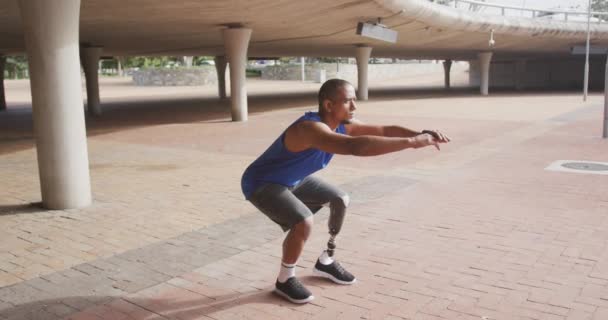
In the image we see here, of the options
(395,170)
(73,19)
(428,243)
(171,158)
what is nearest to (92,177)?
(171,158)

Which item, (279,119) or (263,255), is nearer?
(263,255)

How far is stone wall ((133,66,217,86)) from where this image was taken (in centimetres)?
5047

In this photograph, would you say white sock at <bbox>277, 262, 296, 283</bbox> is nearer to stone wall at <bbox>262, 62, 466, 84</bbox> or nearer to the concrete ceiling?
the concrete ceiling

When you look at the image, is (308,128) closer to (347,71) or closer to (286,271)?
(286,271)

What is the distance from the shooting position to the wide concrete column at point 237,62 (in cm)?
1758

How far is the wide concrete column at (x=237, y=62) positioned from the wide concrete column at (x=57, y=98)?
35.6 feet

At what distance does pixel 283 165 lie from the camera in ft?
12.5

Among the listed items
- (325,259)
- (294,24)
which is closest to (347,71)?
(294,24)

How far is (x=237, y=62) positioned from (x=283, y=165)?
14.5 metres

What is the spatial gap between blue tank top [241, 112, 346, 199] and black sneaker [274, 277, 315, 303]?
0.73m

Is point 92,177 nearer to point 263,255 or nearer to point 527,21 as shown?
point 263,255

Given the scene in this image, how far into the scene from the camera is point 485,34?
2658 cm

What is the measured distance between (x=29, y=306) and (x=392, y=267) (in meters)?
2.87

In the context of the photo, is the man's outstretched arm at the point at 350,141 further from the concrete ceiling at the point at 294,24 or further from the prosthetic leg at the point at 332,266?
the concrete ceiling at the point at 294,24
